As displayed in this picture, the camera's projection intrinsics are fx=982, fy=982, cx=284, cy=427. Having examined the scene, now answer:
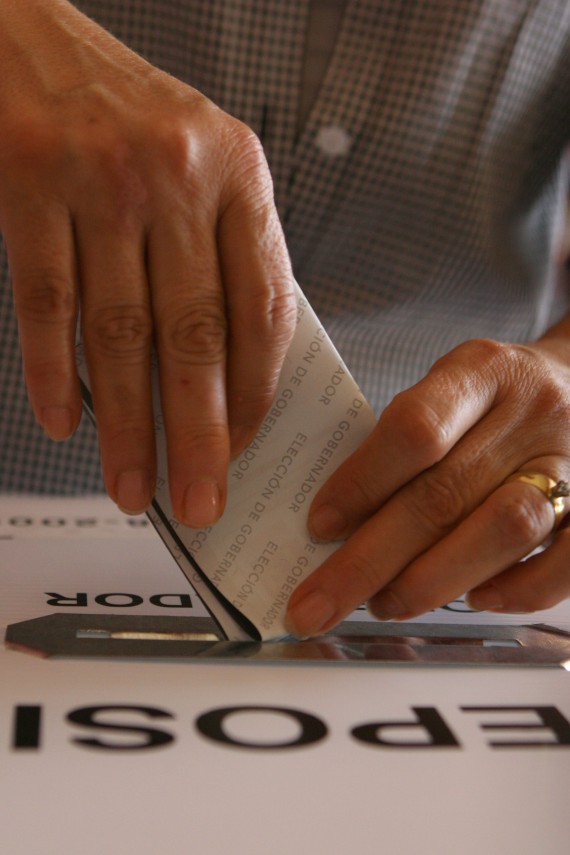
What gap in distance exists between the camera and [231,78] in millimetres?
1012

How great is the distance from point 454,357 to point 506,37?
552mm

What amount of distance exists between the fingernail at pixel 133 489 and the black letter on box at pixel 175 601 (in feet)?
0.49

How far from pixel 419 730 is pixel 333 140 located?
0.72 meters

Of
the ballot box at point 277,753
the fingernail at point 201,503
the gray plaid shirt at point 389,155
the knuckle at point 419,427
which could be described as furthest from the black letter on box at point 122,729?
Answer: the gray plaid shirt at point 389,155

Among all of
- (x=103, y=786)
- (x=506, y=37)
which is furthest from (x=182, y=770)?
(x=506, y=37)

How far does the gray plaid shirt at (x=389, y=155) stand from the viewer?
1013mm

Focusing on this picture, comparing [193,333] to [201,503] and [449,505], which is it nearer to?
[201,503]

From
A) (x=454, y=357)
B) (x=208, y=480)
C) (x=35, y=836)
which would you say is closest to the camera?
(x=35, y=836)

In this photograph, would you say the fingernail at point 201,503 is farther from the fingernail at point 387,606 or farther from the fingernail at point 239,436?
the fingernail at point 387,606

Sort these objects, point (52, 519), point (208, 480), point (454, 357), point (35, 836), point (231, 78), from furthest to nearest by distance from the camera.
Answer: point (231, 78) → point (52, 519) → point (454, 357) → point (208, 480) → point (35, 836)

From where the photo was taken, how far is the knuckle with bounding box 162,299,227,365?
517 millimetres

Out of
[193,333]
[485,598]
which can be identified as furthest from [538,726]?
[193,333]

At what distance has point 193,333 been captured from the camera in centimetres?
52

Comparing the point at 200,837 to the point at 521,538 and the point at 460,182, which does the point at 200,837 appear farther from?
the point at 460,182
